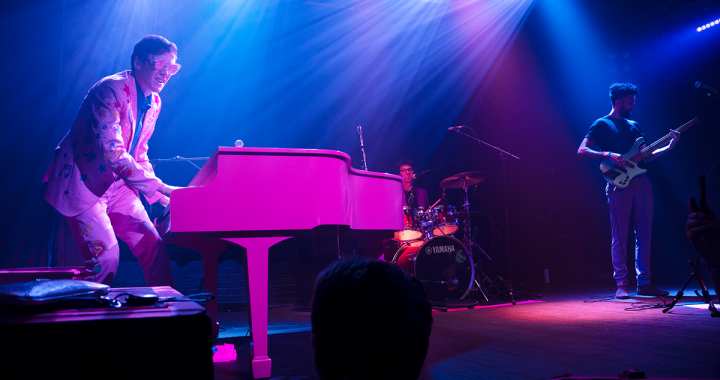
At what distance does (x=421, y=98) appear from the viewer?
7203mm

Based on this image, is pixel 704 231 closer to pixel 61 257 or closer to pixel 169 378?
pixel 169 378

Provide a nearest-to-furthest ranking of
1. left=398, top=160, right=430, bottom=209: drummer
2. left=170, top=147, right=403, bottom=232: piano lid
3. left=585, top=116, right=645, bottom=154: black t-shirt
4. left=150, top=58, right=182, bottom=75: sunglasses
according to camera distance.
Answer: left=170, top=147, right=403, bottom=232: piano lid, left=150, top=58, right=182, bottom=75: sunglasses, left=585, top=116, right=645, bottom=154: black t-shirt, left=398, top=160, right=430, bottom=209: drummer

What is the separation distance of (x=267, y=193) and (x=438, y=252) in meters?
3.36

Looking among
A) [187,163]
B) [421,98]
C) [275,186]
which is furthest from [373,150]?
[275,186]

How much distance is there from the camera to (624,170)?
15.4ft

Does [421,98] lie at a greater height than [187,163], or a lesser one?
greater

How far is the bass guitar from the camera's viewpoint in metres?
4.65

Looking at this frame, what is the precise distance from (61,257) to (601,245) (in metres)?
7.49

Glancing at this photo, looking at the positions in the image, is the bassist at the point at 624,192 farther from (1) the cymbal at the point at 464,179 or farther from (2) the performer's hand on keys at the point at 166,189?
(2) the performer's hand on keys at the point at 166,189

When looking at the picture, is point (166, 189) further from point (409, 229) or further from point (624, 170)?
point (624, 170)

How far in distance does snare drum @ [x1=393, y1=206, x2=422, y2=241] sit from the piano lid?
2.97m

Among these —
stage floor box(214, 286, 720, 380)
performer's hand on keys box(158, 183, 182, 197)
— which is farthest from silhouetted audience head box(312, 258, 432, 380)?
performer's hand on keys box(158, 183, 182, 197)

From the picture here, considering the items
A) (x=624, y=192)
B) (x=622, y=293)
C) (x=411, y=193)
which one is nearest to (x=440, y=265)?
(x=411, y=193)

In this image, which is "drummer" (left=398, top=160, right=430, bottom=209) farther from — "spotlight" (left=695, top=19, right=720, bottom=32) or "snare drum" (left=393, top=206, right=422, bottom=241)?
"spotlight" (left=695, top=19, right=720, bottom=32)
